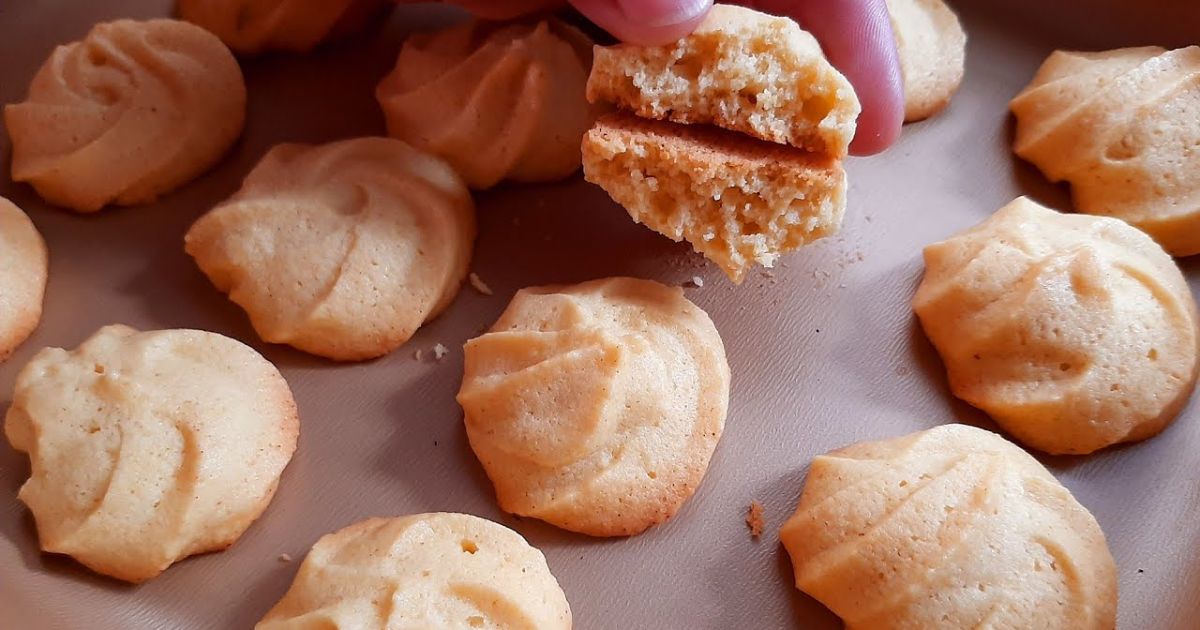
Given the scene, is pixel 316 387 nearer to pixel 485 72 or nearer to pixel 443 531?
pixel 443 531

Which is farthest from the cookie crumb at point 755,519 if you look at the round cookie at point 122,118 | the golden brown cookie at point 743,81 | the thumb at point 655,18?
the round cookie at point 122,118

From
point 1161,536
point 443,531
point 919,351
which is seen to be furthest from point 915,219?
point 443,531

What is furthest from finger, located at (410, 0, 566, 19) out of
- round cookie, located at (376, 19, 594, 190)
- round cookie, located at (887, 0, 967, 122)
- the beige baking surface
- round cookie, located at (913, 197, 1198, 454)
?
round cookie, located at (913, 197, 1198, 454)

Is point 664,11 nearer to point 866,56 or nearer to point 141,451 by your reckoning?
point 866,56

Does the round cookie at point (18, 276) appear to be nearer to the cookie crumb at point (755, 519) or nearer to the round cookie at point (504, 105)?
the round cookie at point (504, 105)

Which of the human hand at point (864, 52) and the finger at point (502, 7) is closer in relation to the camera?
the human hand at point (864, 52)

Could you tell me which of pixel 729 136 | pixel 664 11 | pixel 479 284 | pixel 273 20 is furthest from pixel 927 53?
pixel 273 20
